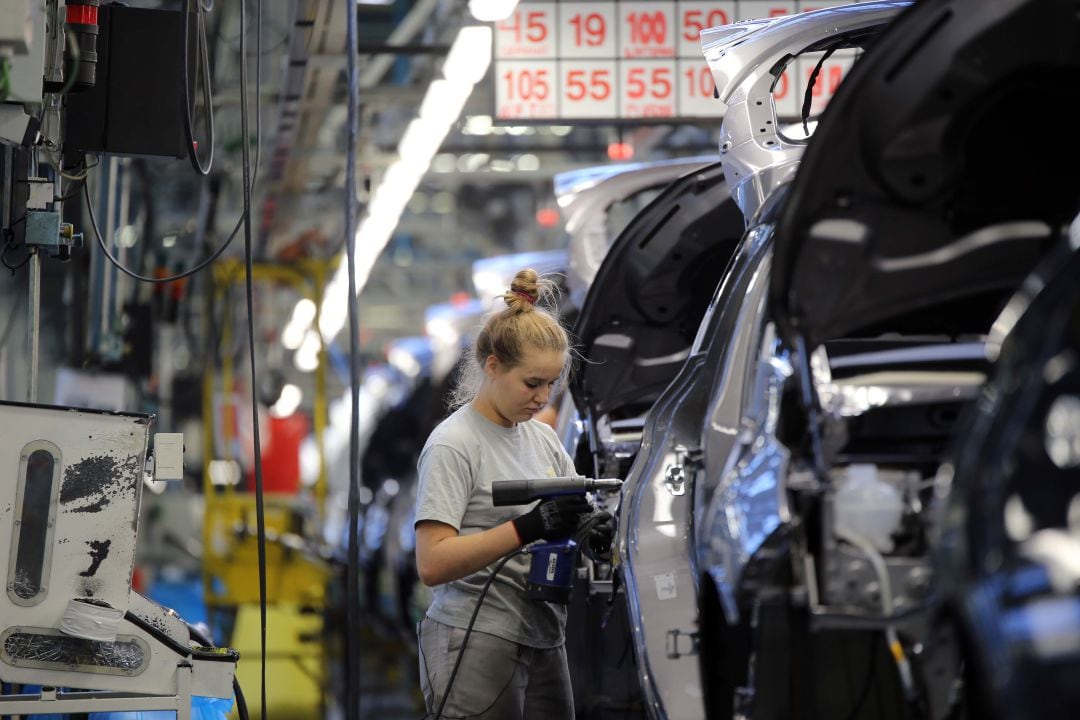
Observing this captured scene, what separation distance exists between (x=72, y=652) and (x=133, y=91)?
2026 mm

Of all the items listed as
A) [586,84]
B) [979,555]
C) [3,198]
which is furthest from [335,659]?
[979,555]

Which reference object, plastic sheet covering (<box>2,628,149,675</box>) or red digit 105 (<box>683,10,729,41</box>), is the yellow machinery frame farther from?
plastic sheet covering (<box>2,628,149,675</box>)

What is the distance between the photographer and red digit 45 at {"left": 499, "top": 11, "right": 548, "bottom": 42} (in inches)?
349

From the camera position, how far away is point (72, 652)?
3902 millimetres

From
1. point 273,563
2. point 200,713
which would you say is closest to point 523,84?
point 200,713

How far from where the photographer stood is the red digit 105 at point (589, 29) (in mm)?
8953

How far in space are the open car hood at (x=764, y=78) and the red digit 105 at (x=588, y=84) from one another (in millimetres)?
4406

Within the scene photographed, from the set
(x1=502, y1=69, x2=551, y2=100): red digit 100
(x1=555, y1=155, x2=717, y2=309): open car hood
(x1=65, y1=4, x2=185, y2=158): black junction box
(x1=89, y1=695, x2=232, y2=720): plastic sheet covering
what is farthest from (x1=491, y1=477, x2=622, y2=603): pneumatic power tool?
(x1=502, y1=69, x2=551, y2=100): red digit 100

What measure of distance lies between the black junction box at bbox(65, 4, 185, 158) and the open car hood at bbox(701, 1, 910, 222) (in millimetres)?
1814

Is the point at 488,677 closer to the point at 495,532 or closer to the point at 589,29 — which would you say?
the point at 495,532

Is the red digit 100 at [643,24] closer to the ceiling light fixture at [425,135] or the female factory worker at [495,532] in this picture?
the ceiling light fixture at [425,135]

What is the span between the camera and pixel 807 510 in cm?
308

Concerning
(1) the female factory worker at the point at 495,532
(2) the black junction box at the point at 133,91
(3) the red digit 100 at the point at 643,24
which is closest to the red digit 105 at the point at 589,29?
(3) the red digit 100 at the point at 643,24

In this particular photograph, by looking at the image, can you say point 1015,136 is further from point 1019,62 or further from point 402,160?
point 402,160
